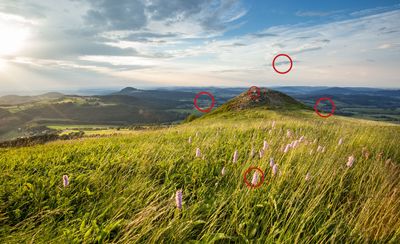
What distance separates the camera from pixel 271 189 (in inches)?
134

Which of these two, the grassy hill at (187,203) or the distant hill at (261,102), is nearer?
the grassy hill at (187,203)

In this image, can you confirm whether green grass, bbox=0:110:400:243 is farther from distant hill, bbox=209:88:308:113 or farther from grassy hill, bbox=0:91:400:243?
distant hill, bbox=209:88:308:113

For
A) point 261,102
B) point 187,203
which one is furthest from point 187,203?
point 261,102

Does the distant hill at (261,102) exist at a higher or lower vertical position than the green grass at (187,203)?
lower

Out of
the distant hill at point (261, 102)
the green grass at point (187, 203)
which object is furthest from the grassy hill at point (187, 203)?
the distant hill at point (261, 102)

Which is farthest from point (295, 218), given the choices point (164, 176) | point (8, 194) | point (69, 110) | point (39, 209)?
point (69, 110)

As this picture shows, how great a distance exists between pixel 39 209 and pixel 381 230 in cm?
412

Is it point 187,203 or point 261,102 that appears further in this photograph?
point 261,102

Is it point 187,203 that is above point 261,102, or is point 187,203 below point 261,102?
above

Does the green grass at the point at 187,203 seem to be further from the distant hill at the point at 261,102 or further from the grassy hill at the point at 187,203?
the distant hill at the point at 261,102

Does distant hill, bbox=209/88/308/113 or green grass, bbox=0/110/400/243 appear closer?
green grass, bbox=0/110/400/243

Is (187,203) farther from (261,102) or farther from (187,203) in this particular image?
(261,102)

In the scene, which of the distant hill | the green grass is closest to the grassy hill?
the green grass

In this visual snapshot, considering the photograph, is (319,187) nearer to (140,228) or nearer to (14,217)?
(140,228)
